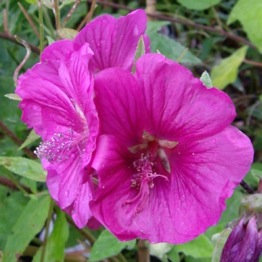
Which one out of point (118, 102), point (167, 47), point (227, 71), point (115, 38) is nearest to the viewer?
point (118, 102)

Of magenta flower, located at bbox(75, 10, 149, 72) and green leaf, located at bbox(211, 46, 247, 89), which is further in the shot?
green leaf, located at bbox(211, 46, 247, 89)

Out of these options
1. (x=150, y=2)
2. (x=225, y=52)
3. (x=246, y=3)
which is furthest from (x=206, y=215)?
(x=225, y=52)

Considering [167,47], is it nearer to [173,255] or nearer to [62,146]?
[173,255]

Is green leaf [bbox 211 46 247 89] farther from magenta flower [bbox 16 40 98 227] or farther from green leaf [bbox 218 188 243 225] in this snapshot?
magenta flower [bbox 16 40 98 227]

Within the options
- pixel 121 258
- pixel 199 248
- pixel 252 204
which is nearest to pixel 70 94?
pixel 252 204

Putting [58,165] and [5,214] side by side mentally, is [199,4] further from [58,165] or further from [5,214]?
[58,165]

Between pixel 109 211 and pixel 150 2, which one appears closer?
pixel 109 211

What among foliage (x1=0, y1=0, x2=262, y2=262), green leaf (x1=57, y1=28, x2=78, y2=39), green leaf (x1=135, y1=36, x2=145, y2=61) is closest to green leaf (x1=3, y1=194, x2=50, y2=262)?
foliage (x1=0, y1=0, x2=262, y2=262)
